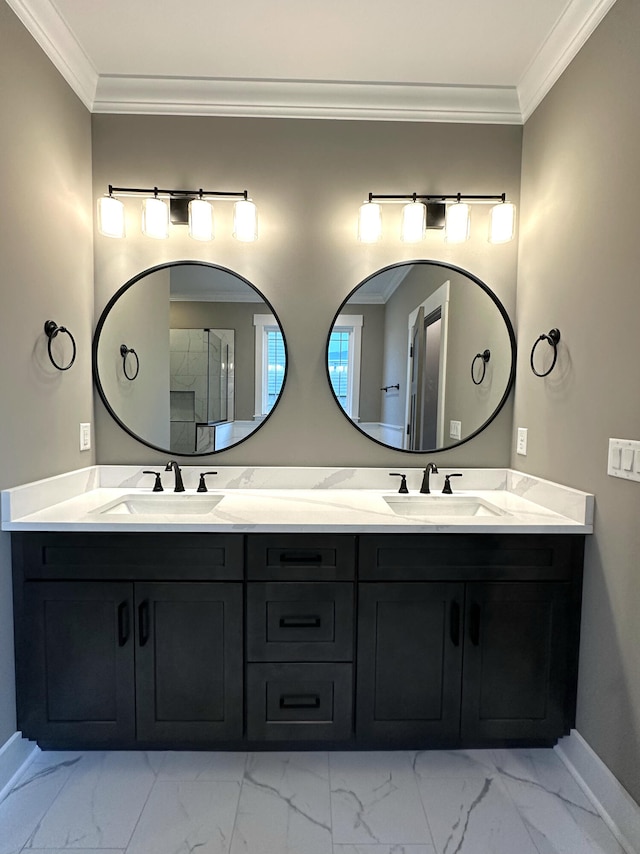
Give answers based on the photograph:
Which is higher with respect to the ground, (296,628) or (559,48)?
(559,48)

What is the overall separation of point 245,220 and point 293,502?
1.24 m

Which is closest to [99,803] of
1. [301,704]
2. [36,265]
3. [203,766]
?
[203,766]

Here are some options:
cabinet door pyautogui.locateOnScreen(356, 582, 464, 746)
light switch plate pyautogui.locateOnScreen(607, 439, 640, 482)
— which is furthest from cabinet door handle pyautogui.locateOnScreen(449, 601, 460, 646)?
light switch plate pyautogui.locateOnScreen(607, 439, 640, 482)

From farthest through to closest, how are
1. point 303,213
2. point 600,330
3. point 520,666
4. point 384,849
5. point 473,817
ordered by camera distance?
point 303,213
point 520,666
point 600,330
point 473,817
point 384,849

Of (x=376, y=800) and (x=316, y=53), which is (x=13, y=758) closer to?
(x=376, y=800)

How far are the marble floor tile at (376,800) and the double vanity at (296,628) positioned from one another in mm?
78

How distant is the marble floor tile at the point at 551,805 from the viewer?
53.5 inches

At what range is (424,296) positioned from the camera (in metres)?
2.15

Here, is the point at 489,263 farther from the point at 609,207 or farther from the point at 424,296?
the point at 609,207

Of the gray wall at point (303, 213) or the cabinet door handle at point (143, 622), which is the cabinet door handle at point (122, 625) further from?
the gray wall at point (303, 213)

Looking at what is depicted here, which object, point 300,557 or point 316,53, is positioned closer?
point 300,557

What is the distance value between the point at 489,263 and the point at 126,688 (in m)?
2.29

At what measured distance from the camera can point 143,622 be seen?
1.60 m

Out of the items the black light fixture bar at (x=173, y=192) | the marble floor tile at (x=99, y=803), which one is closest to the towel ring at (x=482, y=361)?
the black light fixture bar at (x=173, y=192)
